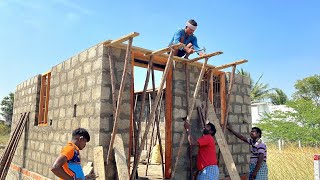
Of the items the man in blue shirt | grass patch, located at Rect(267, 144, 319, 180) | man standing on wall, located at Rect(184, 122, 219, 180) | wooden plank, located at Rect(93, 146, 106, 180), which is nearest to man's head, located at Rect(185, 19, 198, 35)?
the man in blue shirt

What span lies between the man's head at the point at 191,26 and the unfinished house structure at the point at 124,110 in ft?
2.25

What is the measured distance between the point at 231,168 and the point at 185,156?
0.86 metres

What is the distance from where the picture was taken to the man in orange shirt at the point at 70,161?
3.10 meters

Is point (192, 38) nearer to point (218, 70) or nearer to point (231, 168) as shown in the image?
point (218, 70)

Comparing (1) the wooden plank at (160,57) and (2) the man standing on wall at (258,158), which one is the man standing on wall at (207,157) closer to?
(2) the man standing on wall at (258,158)

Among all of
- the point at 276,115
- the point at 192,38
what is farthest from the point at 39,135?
the point at 276,115

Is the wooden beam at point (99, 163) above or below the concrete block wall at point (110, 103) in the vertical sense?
below

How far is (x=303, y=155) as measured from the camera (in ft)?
31.9

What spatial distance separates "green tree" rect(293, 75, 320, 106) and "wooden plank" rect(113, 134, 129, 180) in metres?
28.1

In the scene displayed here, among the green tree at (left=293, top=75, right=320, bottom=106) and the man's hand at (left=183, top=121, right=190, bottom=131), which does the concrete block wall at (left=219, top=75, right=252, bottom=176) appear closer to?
the man's hand at (left=183, top=121, right=190, bottom=131)

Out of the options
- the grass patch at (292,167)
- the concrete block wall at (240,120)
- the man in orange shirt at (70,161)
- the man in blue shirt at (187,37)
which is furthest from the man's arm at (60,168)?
the grass patch at (292,167)

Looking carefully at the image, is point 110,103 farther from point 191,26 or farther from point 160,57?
point 191,26

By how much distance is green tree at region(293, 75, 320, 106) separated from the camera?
2838cm

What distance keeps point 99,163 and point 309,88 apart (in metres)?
29.2
